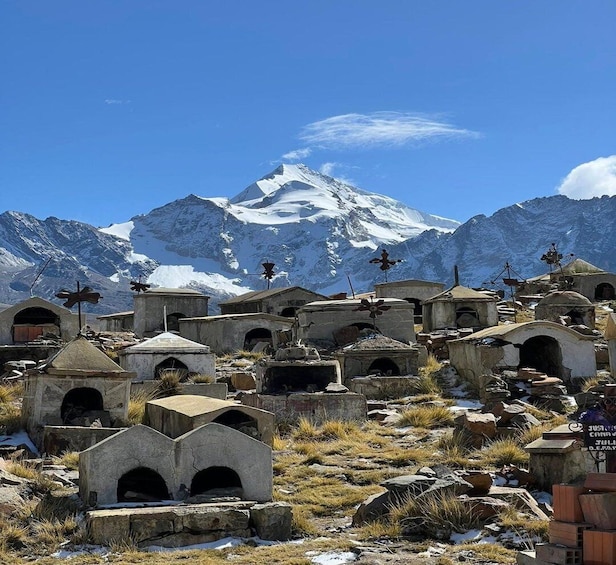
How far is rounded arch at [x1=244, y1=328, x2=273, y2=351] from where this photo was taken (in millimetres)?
36375

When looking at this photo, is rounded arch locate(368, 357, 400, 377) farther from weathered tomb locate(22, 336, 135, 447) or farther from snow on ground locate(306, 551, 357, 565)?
snow on ground locate(306, 551, 357, 565)

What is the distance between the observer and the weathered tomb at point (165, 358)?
83.7 ft

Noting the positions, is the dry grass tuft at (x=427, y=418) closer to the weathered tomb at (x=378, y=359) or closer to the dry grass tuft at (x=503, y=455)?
the dry grass tuft at (x=503, y=455)

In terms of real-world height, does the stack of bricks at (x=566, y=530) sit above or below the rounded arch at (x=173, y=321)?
below

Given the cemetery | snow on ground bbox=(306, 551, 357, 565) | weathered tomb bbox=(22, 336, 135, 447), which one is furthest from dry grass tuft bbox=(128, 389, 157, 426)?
snow on ground bbox=(306, 551, 357, 565)

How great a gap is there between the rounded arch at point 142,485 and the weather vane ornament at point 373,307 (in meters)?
18.8

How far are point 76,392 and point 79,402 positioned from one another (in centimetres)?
23

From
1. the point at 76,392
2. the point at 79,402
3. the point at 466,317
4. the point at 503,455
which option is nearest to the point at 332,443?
the point at 503,455

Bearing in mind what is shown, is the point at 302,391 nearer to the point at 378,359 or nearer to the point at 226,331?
the point at 378,359

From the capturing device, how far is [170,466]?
14.2 metres

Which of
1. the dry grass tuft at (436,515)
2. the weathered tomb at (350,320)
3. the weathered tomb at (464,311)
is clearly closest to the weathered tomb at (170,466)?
the dry grass tuft at (436,515)

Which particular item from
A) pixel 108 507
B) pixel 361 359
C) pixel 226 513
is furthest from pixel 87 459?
pixel 361 359

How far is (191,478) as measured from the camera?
14.3 metres

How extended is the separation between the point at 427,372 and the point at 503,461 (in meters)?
11.3
